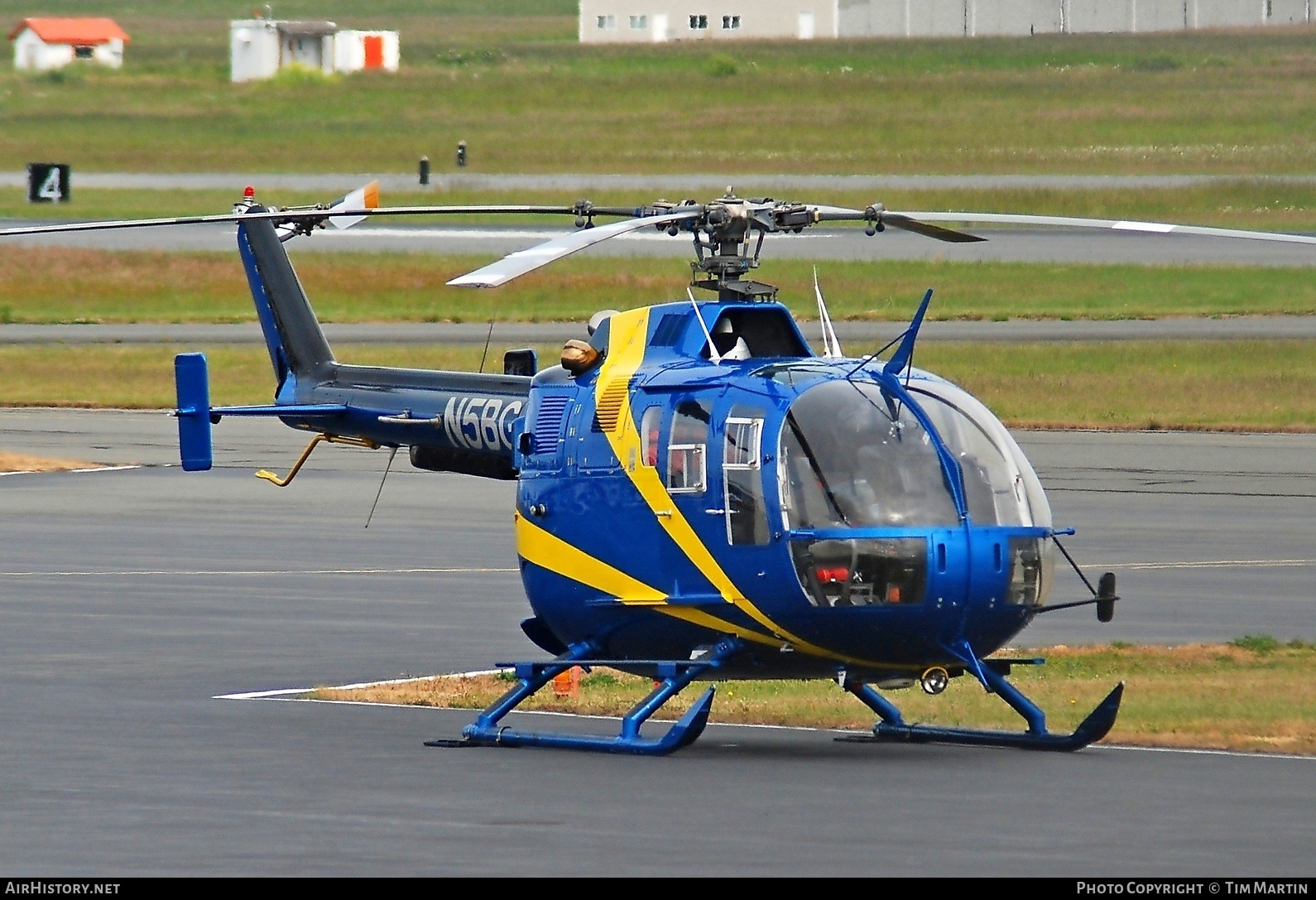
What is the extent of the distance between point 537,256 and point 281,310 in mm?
9790

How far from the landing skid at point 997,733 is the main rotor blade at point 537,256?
133 inches

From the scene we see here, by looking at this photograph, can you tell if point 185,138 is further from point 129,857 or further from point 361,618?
point 129,857

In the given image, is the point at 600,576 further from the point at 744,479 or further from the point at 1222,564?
the point at 1222,564

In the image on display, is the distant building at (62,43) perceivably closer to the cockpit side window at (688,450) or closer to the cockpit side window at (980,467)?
the cockpit side window at (688,450)

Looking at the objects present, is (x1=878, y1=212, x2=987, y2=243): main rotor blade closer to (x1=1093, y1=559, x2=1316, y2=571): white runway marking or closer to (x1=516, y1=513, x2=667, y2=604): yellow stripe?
(x1=516, y1=513, x2=667, y2=604): yellow stripe

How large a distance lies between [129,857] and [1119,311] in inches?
1913

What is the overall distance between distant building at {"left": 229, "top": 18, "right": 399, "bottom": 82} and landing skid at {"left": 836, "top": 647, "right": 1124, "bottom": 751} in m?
120

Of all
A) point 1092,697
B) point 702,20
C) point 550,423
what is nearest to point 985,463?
point 550,423

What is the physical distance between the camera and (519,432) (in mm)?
17672

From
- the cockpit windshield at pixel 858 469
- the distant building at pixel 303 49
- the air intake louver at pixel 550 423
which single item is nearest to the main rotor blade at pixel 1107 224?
the cockpit windshield at pixel 858 469

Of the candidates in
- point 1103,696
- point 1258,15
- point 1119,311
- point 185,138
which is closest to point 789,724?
point 1103,696

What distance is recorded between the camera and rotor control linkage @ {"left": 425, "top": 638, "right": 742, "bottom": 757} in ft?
51.3

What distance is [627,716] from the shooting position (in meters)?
16.1

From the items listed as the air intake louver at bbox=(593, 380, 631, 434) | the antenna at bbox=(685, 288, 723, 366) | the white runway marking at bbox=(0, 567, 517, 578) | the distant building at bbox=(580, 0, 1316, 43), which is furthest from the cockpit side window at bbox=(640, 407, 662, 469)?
the distant building at bbox=(580, 0, 1316, 43)
